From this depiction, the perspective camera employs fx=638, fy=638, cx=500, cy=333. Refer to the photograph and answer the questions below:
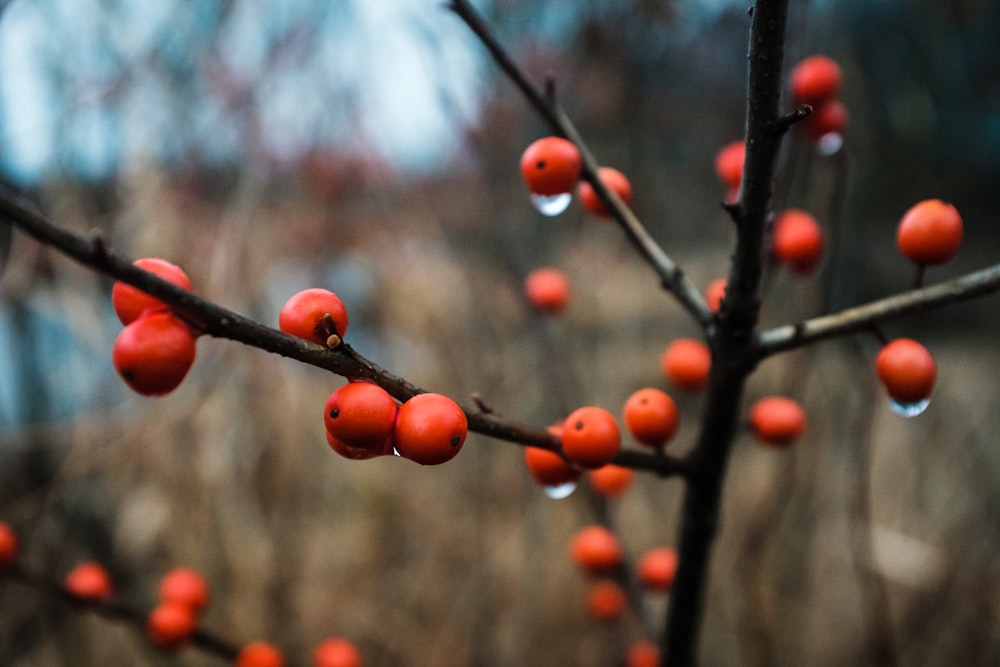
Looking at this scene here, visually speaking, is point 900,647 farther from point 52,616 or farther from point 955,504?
point 52,616

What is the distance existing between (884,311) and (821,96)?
47 centimetres

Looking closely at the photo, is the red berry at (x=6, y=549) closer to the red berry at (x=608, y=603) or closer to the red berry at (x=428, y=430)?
the red berry at (x=428, y=430)

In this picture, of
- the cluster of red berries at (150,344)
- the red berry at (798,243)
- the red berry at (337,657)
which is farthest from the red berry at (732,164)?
the red berry at (337,657)

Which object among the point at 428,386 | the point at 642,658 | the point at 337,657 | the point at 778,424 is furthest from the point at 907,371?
the point at 428,386

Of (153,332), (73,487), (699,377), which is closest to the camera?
(153,332)

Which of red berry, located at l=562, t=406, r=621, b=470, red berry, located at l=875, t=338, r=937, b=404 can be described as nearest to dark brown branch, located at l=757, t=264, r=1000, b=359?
red berry, located at l=875, t=338, r=937, b=404

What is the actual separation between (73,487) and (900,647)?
2537mm

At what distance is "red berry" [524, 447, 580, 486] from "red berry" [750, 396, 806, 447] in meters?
0.33

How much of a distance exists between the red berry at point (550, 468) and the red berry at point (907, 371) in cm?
33

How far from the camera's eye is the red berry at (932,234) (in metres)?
0.65

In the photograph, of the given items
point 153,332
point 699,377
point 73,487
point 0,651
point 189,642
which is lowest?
point 0,651

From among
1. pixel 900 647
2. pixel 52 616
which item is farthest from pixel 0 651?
pixel 900 647

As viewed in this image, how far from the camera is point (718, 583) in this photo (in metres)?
2.32

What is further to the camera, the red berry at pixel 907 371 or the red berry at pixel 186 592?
the red berry at pixel 186 592
